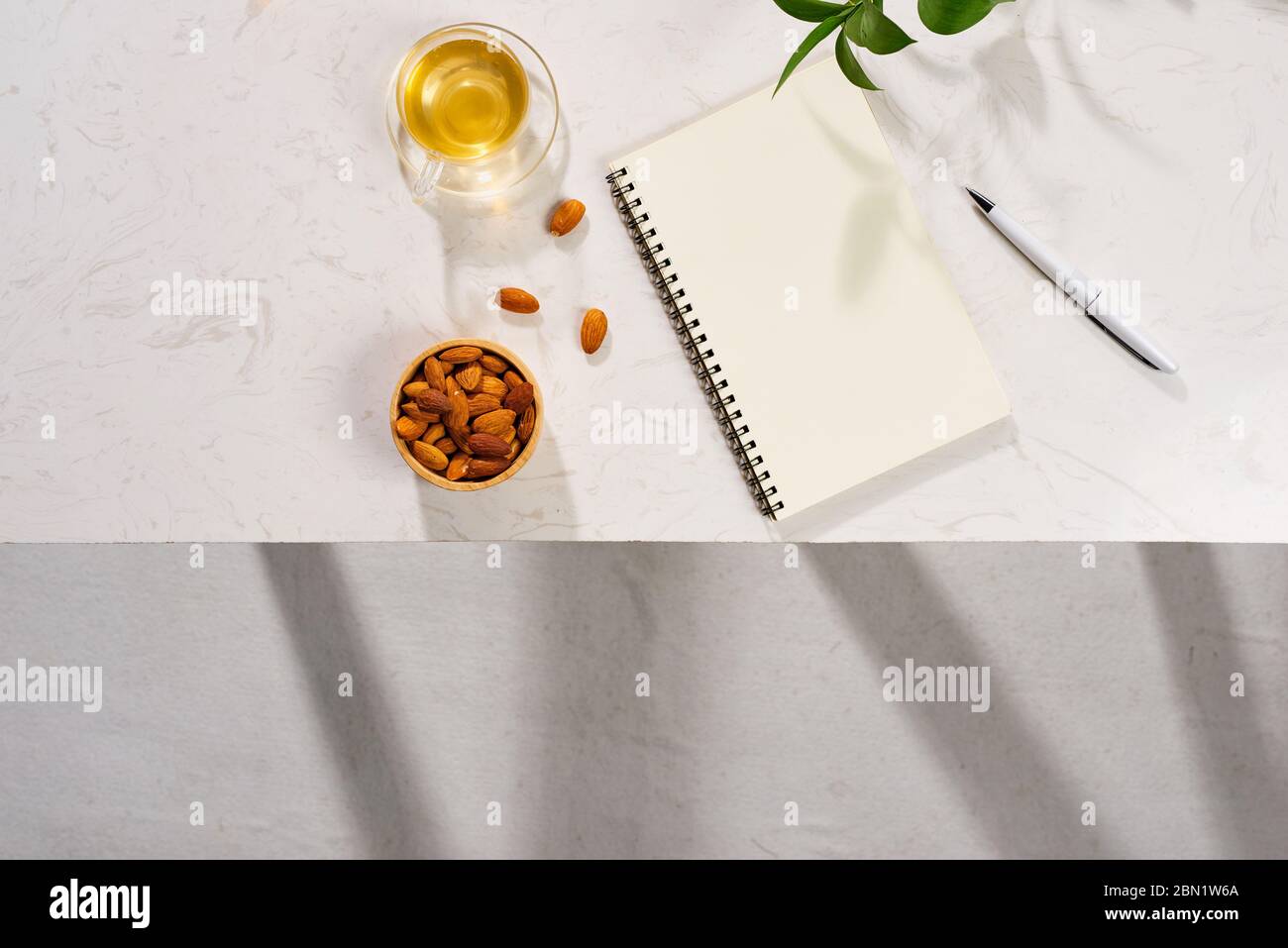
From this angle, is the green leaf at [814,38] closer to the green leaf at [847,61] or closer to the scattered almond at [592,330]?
the green leaf at [847,61]

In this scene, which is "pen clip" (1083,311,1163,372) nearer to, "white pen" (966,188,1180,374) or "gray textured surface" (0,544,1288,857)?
"white pen" (966,188,1180,374)

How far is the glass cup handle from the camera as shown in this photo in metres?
0.73

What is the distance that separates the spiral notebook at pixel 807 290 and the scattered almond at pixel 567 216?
3cm

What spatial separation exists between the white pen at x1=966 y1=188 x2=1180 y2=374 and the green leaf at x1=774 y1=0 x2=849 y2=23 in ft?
0.65

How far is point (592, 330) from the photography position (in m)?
0.74

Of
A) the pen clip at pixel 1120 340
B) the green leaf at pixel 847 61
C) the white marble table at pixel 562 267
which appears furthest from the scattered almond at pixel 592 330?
the pen clip at pixel 1120 340

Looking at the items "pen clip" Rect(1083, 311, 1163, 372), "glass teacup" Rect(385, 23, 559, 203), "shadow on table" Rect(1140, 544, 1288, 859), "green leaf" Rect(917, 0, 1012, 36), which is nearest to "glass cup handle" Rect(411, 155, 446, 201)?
"glass teacup" Rect(385, 23, 559, 203)

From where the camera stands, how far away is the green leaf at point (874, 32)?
615 millimetres

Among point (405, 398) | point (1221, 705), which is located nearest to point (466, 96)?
point (405, 398)

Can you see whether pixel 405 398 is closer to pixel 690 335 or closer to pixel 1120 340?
pixel 690 335

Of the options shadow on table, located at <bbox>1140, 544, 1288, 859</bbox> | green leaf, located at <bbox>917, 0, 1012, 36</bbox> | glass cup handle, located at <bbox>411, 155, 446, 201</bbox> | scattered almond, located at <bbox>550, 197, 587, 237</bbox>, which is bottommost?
shadow on table, located at <bbox>1140, 544, 1288, 859</bbox>

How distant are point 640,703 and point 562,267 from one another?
1.21ft

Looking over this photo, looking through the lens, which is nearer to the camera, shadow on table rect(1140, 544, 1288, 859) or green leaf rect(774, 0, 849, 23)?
green leaf rect(774, 0, 849, 23)

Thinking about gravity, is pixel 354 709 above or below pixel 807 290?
below
